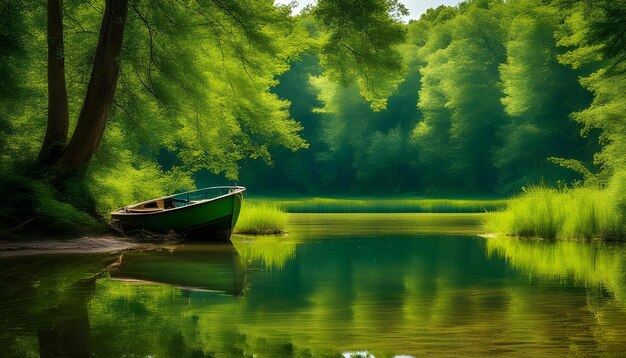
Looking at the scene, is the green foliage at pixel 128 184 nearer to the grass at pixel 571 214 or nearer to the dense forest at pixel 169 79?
the dense forest at pixel 169 79

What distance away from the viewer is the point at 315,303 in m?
10.6

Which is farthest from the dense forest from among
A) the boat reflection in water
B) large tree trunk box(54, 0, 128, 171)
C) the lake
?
the lake

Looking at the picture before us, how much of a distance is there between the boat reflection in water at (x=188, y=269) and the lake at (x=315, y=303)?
0.03 metres

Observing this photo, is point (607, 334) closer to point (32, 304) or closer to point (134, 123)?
point (32, 304)

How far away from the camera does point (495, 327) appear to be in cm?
873

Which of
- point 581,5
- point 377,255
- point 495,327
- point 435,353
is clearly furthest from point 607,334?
point 581,5

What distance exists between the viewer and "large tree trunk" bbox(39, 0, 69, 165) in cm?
2112

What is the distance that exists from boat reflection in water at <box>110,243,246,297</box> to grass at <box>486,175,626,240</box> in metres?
8.34

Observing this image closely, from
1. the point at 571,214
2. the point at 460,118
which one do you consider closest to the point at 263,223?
the point at 571,214

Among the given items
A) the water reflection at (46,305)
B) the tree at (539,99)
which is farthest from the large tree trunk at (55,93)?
the tree at (539,99)

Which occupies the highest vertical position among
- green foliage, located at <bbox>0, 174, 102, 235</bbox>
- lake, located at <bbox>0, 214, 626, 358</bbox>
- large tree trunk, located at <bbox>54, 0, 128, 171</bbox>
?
large tree trunk, located at <bbox>54, 0, 128, 171</bbox>

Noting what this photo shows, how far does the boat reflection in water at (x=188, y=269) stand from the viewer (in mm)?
12508

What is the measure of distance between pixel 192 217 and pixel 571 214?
9.72 metres

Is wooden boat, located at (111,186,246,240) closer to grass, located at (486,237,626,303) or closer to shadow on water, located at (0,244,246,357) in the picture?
shadow on water, located at (0,244,246,357)
